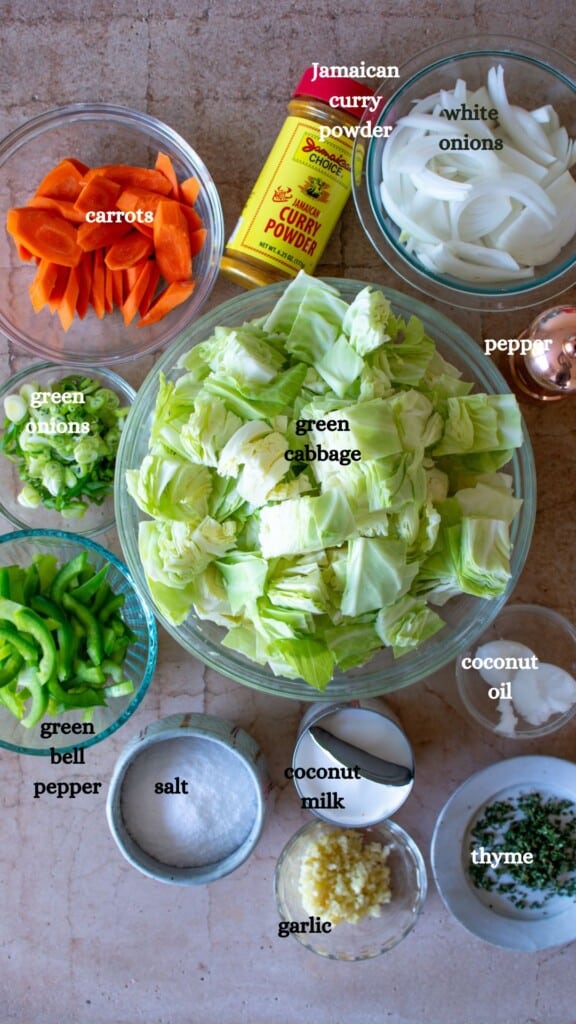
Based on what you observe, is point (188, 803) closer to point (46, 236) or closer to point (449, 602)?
point (449, 602)

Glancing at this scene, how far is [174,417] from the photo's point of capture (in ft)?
3.67

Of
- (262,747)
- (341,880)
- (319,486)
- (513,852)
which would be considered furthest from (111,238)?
(513,852)

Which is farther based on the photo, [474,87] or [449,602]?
[474,87]

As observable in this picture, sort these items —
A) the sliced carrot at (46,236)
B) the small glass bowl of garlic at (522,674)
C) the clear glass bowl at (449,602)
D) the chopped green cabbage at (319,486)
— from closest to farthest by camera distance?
the chopped green cabbage at (319,486) → the clear glass bowl at (449,602) → the sliced carrot at (46,236) → the small glass bowl of garlic at (522,674)

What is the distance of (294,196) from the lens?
4.56 feet

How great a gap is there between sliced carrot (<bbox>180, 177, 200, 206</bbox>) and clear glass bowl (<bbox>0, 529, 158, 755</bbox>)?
637 millimetres

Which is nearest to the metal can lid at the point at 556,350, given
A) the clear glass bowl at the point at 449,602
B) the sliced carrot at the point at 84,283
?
the clear glass bowl at the point at 449,602

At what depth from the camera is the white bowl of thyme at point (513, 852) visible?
154 centimetres

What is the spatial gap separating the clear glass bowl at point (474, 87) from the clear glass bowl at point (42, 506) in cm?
55

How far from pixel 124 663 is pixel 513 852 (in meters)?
0.82

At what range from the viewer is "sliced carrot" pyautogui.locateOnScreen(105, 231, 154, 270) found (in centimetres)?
142

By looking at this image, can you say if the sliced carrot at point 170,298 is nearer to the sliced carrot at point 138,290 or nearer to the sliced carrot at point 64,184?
the sliced carrot at point 138,290

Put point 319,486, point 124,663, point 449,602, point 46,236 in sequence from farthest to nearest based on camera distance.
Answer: point 124,663 → point 46,236 → point 449,602 → point 319,486

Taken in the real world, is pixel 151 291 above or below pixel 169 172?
below
